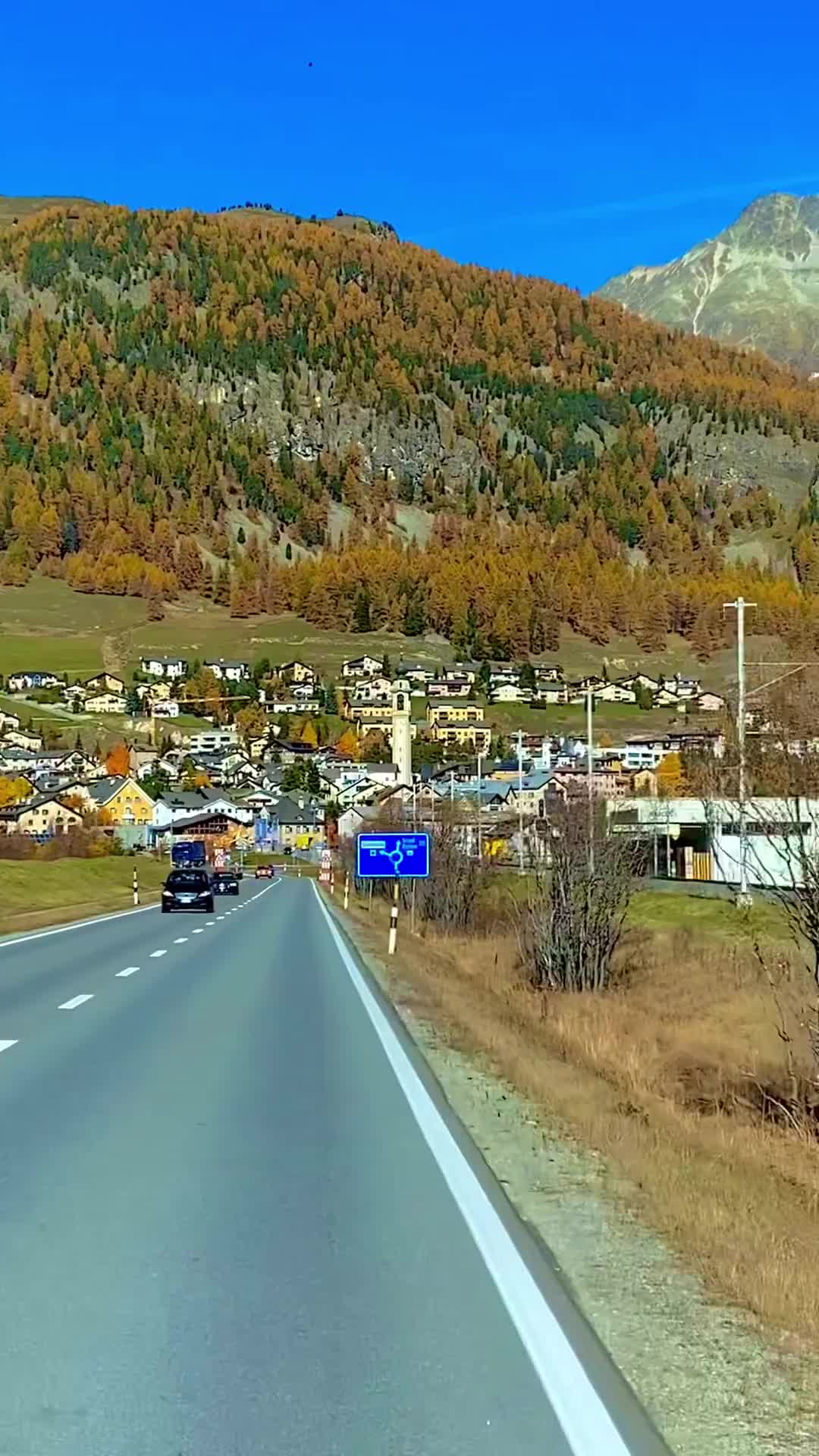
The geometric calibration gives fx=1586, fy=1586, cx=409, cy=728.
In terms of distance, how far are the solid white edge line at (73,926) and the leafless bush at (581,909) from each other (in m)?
11.0

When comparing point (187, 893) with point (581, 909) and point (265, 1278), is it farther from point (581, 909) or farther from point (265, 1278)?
point (265, 1278)

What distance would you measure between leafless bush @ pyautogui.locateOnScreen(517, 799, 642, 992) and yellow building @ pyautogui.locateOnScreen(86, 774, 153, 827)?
13740 cm

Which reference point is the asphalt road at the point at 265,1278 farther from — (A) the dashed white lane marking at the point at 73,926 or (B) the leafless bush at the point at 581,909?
(A) the dashed white lane marking at the point at 73,926

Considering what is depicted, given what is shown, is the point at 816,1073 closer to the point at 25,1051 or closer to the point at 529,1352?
the point at 25,1051

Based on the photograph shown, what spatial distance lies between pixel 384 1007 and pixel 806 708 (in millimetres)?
7287

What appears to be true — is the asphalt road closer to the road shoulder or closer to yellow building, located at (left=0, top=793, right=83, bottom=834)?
the road shoulder

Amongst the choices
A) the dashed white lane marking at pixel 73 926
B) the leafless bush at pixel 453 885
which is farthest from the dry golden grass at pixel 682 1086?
the leafless bush at pixel 453 885

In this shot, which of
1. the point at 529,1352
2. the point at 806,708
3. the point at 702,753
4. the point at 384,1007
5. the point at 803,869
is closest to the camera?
the point at 529,1352

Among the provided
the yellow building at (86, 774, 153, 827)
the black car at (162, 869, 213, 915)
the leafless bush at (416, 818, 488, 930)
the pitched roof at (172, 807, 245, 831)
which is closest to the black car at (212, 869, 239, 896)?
the black car at (162, 869, 213, 915)

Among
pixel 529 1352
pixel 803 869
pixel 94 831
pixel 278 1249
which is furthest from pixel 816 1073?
pixel 94 831

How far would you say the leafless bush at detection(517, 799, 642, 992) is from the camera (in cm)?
3266

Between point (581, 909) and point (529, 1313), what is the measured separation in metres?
26.8

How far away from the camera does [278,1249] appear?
7566 millimetres

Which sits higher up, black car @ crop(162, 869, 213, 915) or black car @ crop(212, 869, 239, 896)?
black car @ crop(162, 869, 213, 915)
